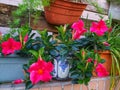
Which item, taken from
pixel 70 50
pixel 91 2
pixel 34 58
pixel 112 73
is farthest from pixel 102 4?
pixel 34 58

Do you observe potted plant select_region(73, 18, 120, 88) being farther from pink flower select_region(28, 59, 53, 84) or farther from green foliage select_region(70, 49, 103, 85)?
pink flower select_region(28, 59, 53, 84)

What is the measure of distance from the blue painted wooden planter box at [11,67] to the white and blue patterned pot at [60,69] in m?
0.17

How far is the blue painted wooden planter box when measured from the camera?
113 centimetres

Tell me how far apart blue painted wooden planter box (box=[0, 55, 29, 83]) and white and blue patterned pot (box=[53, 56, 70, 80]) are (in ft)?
0.57

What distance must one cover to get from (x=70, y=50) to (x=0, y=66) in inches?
15.3

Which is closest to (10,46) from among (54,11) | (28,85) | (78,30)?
(28,85)

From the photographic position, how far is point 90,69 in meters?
1.16

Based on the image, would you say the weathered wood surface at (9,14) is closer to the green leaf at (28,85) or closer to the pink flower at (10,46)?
the pink flower at (10,46)

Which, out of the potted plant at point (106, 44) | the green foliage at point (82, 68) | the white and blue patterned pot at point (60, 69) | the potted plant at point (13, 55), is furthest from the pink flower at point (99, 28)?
the potted plant at point (13, 55)

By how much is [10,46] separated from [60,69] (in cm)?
31

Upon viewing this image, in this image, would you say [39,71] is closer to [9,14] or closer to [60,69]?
[60,69]

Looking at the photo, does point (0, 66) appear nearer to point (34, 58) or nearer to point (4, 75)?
point (4, 75)

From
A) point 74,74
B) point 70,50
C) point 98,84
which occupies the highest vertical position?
Result: point 70,50

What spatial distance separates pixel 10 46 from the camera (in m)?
1.12
